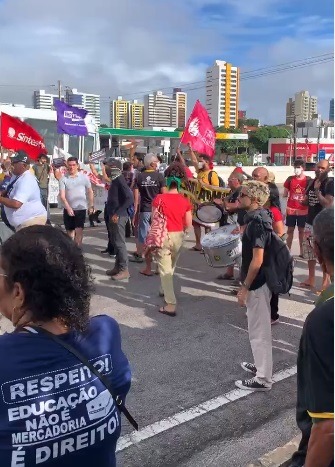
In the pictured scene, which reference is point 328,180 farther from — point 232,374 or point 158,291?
point 232,374

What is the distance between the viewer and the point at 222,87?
173 ft

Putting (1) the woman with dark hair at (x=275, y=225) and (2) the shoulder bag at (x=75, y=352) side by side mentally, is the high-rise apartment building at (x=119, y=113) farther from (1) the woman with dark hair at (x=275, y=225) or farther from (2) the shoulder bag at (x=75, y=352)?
(2) the shoulder bag at (x=75, y=352)

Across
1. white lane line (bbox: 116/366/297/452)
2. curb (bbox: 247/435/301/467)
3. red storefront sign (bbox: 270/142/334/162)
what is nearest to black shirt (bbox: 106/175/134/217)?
white lane line (bbox: 116/366/297/452)

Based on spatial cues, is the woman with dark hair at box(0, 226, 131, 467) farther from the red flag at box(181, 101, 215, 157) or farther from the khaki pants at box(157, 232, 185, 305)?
the red flag at box(181, 101, 215, 157)

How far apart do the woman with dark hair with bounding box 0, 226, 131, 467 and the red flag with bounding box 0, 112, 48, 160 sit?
9.69 metres

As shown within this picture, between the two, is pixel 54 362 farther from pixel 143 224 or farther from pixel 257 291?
pixel 143 224

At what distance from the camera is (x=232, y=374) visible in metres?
4.31

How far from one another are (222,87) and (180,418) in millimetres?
52234

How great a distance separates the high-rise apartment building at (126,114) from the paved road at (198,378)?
7327 cm

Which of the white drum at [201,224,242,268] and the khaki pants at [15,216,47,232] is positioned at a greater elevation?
the khaki pants at [15,216,47,232]

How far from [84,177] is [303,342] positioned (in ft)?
23.5

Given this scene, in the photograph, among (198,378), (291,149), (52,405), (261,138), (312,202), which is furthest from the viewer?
(261,138)

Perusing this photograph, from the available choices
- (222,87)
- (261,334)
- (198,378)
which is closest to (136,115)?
(222,87)

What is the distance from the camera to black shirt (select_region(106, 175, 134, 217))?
7.25 meters
